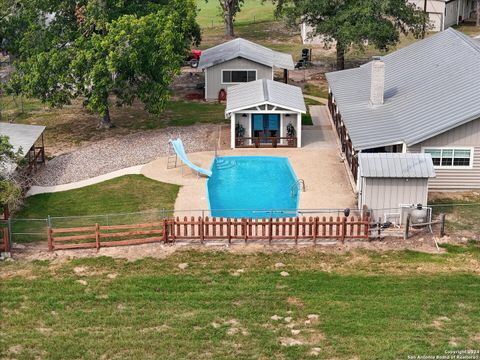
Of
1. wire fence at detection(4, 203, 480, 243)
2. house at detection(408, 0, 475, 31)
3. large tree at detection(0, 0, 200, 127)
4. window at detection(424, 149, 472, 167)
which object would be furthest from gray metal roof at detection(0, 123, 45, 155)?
house at detection(408, 0, 475, 31)

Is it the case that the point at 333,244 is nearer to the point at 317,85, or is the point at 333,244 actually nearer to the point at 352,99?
the point at 352,99

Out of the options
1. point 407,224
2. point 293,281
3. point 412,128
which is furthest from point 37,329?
point 412,128

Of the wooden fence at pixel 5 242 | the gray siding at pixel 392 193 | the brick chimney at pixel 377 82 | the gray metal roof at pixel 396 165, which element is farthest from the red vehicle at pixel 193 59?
the wooden fence at pixel 5 242

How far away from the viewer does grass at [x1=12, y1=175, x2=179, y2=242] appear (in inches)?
1186

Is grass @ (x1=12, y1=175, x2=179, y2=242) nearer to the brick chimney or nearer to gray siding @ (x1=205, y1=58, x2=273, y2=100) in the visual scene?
the brick chimney

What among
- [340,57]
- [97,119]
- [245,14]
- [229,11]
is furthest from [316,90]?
[245,14]

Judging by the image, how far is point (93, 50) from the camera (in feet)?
136

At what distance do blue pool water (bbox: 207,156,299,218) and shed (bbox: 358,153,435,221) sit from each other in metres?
3.34

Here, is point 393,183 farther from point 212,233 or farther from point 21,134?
point 21,134

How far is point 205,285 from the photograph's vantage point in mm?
24797

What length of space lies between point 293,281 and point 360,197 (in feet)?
23.9

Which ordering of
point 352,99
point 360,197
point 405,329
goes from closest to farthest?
point 405,329 → point 360,197 → point 352,99

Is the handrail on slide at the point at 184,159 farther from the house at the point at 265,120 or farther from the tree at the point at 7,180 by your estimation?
the tree at the point at 7,180

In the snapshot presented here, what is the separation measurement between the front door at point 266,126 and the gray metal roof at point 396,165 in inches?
504
